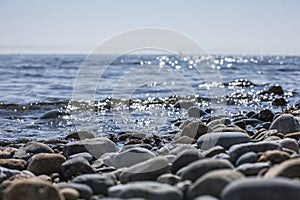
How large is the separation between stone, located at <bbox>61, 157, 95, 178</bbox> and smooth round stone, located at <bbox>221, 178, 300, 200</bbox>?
2.23 metres

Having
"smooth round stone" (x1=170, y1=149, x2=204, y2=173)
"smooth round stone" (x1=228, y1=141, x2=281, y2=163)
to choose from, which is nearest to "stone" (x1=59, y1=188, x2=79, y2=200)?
"smooth round stone" (x1=170, y1=149, x2=204, y2=173)

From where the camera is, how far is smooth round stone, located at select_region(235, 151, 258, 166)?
3740mm

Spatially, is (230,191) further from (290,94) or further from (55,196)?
(290,94)

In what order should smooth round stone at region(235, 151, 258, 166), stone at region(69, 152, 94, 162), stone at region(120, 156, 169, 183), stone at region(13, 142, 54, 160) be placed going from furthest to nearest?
stone at region(13, 142, 54, 160), stone at region(69, 152, 94, 162), stone at region(120, 156, 169, 183), smooth round stone at region(235, 151, 258, 166)

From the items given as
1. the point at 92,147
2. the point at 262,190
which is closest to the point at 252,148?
the point at 262,190

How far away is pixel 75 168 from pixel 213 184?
6.47 ft

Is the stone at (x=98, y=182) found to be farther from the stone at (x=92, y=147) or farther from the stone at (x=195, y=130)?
the stone at (x=195, y=130)

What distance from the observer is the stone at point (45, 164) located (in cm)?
476

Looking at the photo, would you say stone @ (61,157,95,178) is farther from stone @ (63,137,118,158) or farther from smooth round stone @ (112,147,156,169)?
stone @ (63,137,118,158)

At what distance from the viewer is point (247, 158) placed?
12.3 feet

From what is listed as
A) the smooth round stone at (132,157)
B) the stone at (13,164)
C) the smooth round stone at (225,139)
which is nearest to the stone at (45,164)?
the stone at (13,164)

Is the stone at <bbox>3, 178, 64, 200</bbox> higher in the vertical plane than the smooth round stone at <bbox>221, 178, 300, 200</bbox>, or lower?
lower

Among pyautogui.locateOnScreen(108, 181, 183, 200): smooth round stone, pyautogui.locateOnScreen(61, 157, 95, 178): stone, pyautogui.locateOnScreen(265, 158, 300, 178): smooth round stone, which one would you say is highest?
pyautogui.locateOnScreen(265, 158, 300, 178): smooth round stone

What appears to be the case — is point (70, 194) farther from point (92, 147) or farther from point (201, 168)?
point (92, 147)
